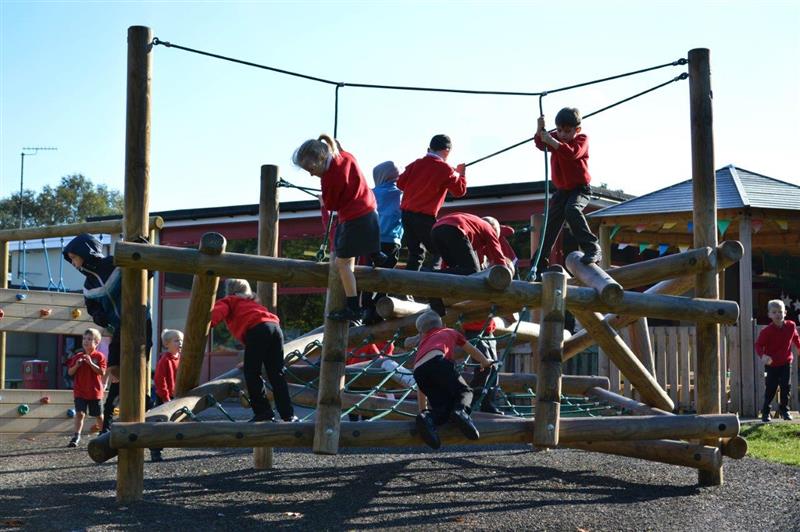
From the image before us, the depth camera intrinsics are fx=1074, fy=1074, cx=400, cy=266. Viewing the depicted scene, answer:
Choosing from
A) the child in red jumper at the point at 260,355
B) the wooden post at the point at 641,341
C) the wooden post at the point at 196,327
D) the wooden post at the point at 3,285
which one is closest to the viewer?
the wooden post at the point at 196,327

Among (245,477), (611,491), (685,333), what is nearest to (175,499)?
(245,477)

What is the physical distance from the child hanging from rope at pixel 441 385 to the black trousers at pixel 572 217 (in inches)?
76.2

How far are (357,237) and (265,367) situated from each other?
1596 millimetres

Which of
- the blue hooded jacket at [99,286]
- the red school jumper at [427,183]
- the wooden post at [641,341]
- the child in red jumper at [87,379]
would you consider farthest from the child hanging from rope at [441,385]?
the child in red jumper at [87,379]

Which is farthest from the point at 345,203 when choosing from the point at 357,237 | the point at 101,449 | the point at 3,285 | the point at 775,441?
the point at 3,285

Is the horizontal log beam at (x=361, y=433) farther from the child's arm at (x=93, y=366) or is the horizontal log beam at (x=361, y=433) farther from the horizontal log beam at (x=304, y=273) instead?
the child's arm at (x=93, y=366)

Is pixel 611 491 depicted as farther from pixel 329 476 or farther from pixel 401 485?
pixel 329 476

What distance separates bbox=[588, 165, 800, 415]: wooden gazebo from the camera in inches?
563

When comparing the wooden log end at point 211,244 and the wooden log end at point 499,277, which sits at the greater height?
the wooden log end at point 211,244

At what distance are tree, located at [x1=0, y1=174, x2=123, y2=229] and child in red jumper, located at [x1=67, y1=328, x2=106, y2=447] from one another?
47868 millimetres

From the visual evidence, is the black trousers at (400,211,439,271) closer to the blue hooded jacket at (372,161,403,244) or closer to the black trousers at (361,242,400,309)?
the black trousers at (361,242,400,309)

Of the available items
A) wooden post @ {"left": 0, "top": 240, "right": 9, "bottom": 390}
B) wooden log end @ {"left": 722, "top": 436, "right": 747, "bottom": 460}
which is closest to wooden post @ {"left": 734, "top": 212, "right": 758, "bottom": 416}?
wooden log end @ {"left": 722, "top": 436, "right": 747, "bottom": 460}

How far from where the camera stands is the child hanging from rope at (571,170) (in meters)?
9.01

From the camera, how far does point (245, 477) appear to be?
9.19 m
